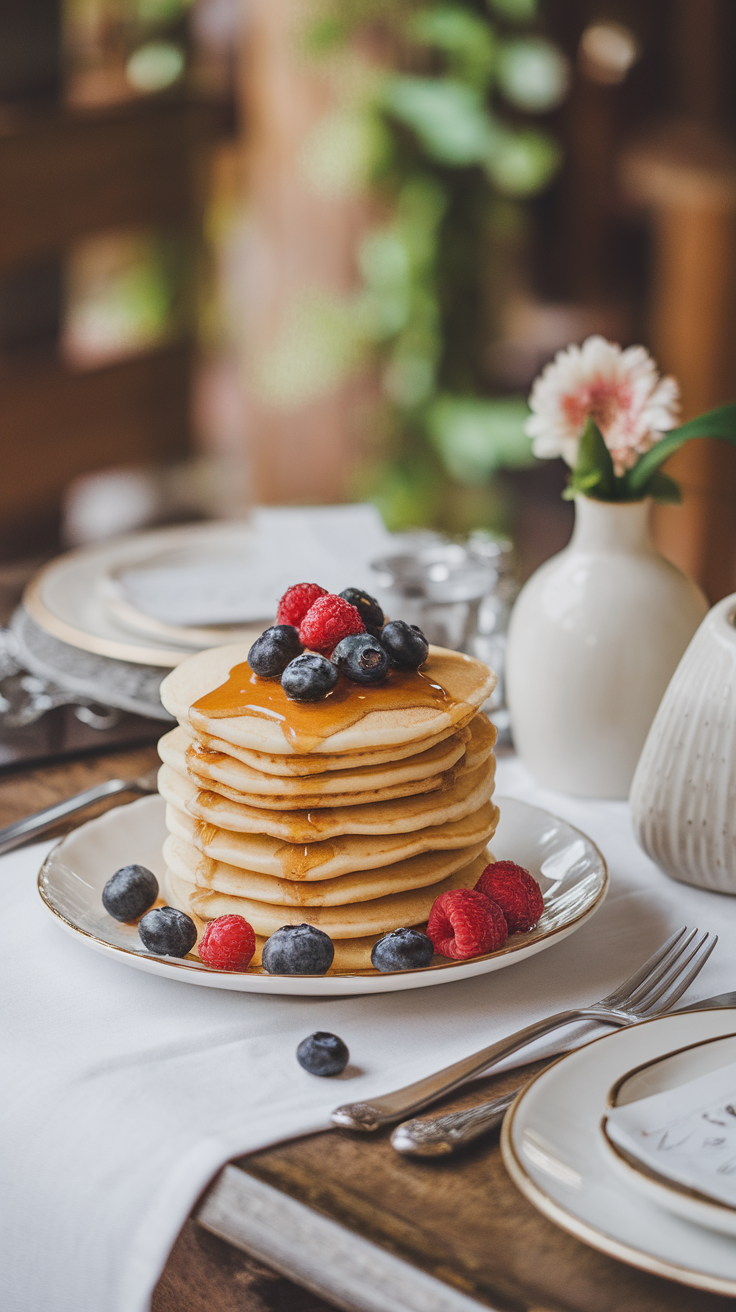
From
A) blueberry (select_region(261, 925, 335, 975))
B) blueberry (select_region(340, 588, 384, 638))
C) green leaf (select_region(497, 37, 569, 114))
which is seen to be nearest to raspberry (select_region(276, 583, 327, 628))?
blueberry (select_region(340, 588, 384, 638))

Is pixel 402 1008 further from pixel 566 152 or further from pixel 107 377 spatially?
pixel 566 152

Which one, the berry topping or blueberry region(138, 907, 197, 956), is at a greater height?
the berry topping

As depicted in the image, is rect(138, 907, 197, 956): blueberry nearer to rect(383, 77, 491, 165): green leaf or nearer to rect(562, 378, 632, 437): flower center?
rect(562, 378, 632, 437): flower center

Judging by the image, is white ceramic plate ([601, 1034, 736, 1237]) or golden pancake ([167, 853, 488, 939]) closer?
white ceramic plate ([601, 1034, 736, 1237])

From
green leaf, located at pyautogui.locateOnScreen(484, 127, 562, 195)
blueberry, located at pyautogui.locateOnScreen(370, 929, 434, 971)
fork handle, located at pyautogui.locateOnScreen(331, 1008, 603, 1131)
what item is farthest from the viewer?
green leaf, located at pyautogui.locateOnScreen(484, 127, 562, 195)

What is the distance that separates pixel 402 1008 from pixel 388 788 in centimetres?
13

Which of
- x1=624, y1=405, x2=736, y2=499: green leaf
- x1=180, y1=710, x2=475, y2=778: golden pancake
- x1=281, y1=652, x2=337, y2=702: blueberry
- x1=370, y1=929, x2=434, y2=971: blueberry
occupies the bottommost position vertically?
x1=370, y1=929, x2=434, y2=971: blueberry

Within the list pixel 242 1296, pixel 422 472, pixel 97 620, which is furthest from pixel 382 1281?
pixel 422 472

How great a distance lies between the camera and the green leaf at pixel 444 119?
2992 mm

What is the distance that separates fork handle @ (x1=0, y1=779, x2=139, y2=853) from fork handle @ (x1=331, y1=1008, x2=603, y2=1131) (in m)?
0.39

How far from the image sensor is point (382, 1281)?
49cm

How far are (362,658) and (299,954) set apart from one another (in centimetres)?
18

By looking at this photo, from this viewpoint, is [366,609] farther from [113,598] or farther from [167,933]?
[113,598]

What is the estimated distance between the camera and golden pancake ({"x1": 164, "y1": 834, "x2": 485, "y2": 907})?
2.37ft
